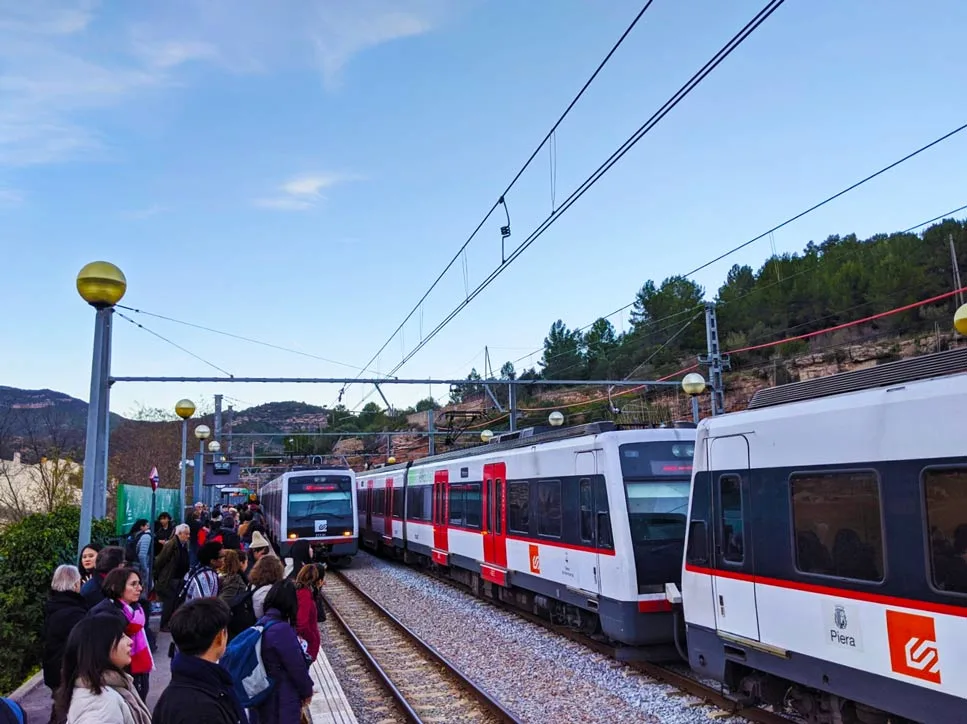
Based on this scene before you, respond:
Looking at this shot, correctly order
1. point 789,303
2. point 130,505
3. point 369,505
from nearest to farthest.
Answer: point 130,505 → point 369,505 → point 789,303

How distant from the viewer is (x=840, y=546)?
6.45 metres

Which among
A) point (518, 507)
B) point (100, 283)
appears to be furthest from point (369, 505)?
point (100, 283)

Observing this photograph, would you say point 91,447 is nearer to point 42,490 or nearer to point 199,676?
point 199,676

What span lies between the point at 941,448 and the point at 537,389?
7898 cm

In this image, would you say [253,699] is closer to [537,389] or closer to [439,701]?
[439,701]

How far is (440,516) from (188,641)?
16665 millimetres

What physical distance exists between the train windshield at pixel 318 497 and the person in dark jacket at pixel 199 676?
2103 centimetres

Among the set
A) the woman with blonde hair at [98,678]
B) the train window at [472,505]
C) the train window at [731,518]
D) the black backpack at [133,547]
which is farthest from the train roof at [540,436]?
the woman with blonde hair at [98,678]

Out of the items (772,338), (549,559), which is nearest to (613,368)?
(772,338)

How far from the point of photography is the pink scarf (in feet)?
18.6

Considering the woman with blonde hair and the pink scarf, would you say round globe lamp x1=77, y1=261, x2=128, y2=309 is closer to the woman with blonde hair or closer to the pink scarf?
the pink scarf

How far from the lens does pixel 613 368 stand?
60375 mm

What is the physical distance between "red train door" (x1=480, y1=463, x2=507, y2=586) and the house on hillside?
13.3 metres

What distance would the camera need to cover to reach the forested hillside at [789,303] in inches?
Answer: 1763
